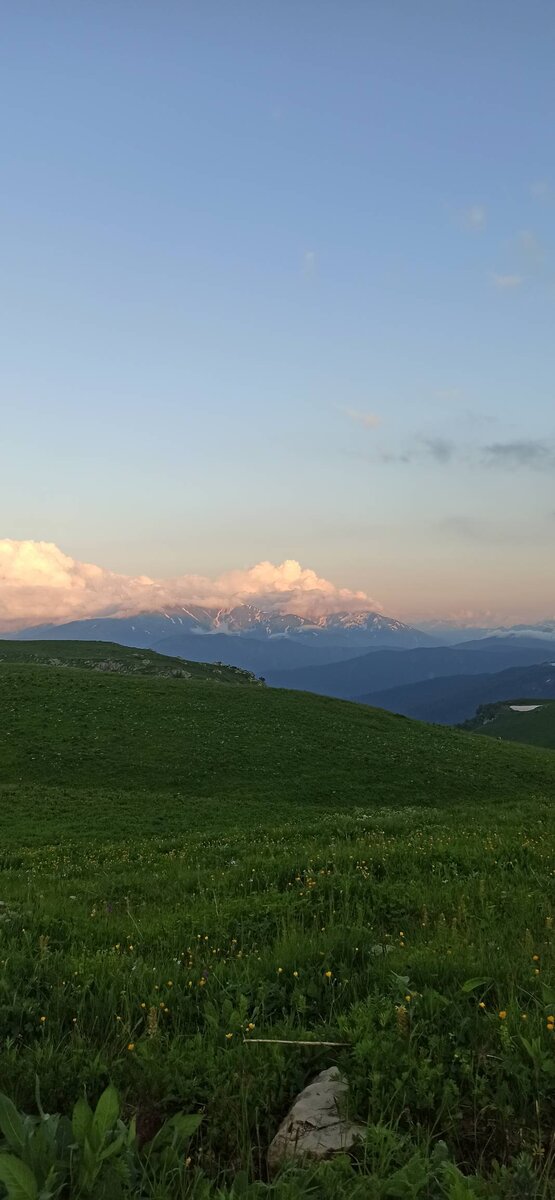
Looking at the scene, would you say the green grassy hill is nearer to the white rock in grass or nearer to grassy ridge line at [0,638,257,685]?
grassy ridge line at [0,638,257,685]

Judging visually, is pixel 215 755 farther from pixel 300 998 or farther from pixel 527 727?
pixel 527 727

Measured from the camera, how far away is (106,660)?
108 m

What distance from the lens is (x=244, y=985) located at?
587 cm

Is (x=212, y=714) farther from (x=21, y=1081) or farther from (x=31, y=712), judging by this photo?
(x=21, y=1081)

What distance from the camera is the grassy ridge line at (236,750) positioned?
34.8 meters

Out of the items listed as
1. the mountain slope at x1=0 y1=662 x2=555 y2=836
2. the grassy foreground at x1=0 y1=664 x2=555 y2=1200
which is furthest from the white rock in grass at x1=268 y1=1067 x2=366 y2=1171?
the mountain slope at x1=0 y1=662 x2=555 y2=836

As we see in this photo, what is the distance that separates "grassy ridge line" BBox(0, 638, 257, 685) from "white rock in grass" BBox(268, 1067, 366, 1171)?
8599 centimetres

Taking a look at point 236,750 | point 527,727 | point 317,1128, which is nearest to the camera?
point 317,1128

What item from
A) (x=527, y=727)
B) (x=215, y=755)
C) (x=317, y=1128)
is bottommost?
(x=527, y=727)

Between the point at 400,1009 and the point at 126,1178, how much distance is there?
2506 mm

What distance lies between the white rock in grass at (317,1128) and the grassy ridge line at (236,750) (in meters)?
27.4

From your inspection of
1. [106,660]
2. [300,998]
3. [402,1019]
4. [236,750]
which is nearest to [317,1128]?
[402,1019]

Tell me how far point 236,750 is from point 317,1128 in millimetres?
37743

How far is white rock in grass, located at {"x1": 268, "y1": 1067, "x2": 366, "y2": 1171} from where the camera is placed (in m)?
3.95
